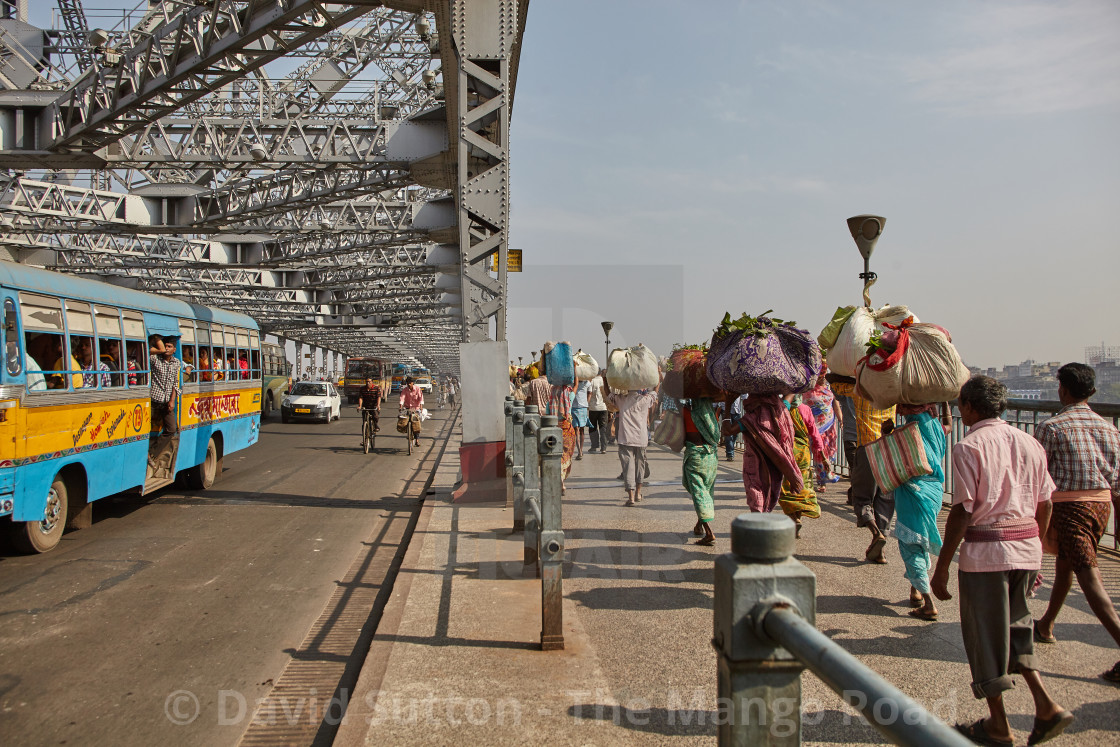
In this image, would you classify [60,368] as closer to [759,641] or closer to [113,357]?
[113,357]

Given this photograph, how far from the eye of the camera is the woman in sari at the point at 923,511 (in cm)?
545

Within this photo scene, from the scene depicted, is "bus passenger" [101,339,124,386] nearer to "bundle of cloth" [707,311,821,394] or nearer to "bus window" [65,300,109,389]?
"bus window" [65,300,109,389]

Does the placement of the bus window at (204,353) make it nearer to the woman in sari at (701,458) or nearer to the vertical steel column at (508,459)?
the vertical steel column at (508,459)

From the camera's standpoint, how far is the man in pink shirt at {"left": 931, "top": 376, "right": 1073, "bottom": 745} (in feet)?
11.9

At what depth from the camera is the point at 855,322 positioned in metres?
6.48

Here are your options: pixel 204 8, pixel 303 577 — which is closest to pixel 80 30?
pixel 204 8

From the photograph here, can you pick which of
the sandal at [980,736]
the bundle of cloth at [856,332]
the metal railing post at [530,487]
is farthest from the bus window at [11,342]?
the sandal at [980,736]

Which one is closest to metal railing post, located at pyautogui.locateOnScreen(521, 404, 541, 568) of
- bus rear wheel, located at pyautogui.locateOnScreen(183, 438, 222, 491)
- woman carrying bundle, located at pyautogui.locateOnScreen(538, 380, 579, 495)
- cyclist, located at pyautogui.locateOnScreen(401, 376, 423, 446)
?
woman carrying bundle, located at pyautogui.locateOnScreen(538, 380, 579, 495)

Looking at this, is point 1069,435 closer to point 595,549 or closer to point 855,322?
point 855,322

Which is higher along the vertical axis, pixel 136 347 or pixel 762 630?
pixel 136 347

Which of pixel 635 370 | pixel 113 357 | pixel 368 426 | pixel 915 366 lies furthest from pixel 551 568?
pixel 368 426

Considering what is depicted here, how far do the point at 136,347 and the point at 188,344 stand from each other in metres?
2.10

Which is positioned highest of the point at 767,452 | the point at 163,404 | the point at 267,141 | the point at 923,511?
the point at 267,141

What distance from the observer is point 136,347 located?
36.9ft
